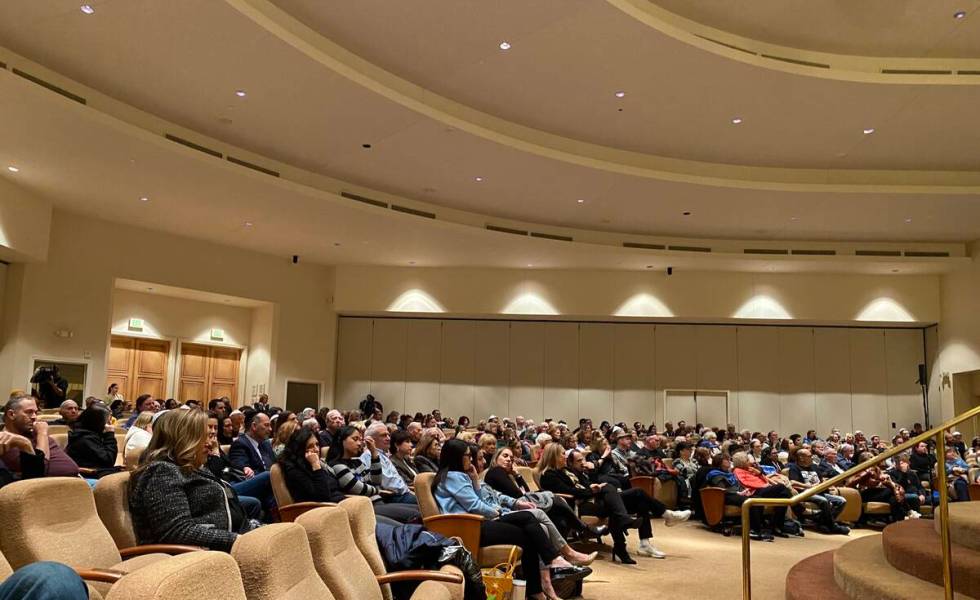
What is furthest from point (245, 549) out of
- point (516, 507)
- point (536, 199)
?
point (536, 199)

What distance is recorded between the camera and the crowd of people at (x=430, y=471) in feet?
11.6

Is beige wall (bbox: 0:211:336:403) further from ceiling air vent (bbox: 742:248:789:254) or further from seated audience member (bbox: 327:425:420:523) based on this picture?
seated audience member (bbox: 327:425:420:523)

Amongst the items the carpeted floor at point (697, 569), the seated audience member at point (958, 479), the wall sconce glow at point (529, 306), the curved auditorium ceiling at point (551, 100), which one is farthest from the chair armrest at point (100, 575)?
the wall sconce glow at point (529, 306)

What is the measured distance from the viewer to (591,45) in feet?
29.6

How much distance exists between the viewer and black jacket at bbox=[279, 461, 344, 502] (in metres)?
5.14

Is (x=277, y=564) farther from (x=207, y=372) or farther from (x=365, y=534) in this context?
(x=207, y=372)

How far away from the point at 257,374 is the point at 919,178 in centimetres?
1257

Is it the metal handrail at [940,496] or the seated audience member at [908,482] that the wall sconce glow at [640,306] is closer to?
the seated audience member at [908,482]

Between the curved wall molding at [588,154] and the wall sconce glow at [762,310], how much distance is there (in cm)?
435

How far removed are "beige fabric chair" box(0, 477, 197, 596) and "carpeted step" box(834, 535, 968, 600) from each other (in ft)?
11.0

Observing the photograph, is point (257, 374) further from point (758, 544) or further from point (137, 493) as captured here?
point (137, 493)

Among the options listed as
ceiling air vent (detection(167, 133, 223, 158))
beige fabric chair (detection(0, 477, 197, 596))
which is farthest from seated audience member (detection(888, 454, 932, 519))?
beige fabric chair (detection(0, 477, 197, 596))

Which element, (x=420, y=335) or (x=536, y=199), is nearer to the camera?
(x=536, y=199)

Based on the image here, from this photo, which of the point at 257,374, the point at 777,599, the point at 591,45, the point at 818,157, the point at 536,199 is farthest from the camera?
the point at 257,374
